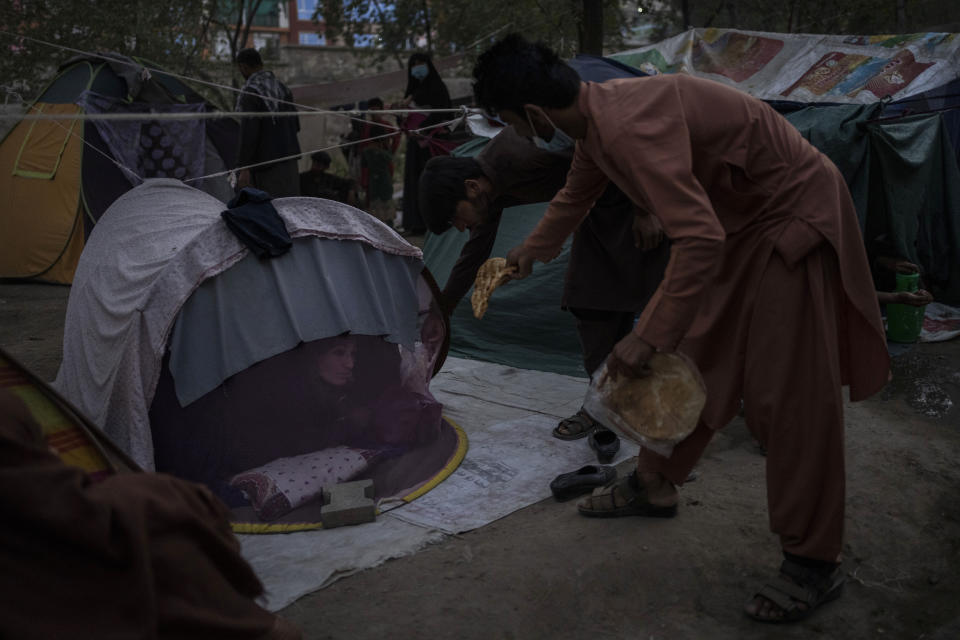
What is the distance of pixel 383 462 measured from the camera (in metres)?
3.15

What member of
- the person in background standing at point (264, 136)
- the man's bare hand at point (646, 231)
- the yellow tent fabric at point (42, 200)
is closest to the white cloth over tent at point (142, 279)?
the man's bare hand at point (646, 231)

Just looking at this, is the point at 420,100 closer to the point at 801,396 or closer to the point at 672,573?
the point at 672,573

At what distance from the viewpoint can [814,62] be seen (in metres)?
5.92

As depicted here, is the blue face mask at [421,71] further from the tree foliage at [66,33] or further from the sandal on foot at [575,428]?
the sandal on foot at [575,428]

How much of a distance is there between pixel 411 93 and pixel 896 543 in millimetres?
7219

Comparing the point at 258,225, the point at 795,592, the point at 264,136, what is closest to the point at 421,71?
the point at 264,136

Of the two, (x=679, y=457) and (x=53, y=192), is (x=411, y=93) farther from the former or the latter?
(x=679, y=457)

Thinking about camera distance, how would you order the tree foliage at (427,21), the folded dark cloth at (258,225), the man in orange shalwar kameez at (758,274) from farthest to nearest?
the tree foliage at (427,21) < the folded dark cloth at (258,225) < the man in orange shalwar kameez at (758,274)

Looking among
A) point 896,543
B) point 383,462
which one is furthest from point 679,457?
point 383,462

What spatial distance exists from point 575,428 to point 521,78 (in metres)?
1.79

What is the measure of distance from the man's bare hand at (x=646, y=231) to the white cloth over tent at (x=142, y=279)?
927 millimetres

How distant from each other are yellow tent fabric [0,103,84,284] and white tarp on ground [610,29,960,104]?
4.94 meters

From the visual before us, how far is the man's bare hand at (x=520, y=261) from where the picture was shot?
8.70 ft

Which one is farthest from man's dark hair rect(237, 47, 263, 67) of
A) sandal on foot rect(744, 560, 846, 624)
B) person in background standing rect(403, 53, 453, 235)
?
sandal on foot rect(744, 560, 846, 624)
